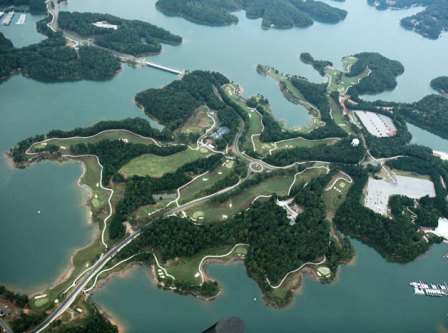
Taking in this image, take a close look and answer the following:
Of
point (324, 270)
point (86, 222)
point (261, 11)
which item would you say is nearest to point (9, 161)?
point (86, 222)

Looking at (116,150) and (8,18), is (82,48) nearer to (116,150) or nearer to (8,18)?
(8,18)

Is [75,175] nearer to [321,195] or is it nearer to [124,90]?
[124,90]

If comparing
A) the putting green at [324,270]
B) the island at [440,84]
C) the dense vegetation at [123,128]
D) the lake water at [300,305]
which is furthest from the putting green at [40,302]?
the island at [440,84]

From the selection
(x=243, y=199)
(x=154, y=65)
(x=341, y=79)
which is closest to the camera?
(x=243, y=199)

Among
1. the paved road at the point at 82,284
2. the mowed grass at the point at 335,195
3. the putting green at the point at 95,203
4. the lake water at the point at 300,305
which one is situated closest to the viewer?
the paved road at the point at 82,284

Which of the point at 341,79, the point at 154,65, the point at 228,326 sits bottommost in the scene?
the point at 154,65

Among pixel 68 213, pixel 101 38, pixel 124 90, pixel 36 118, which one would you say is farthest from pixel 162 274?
pixel 101 38

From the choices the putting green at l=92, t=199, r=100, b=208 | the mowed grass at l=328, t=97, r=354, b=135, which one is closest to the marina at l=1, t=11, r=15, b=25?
the putting green at l=92, t=199, r=100, b=208

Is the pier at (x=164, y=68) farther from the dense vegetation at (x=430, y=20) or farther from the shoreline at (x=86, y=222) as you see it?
the dense vegetation at (x=430, y=20)
